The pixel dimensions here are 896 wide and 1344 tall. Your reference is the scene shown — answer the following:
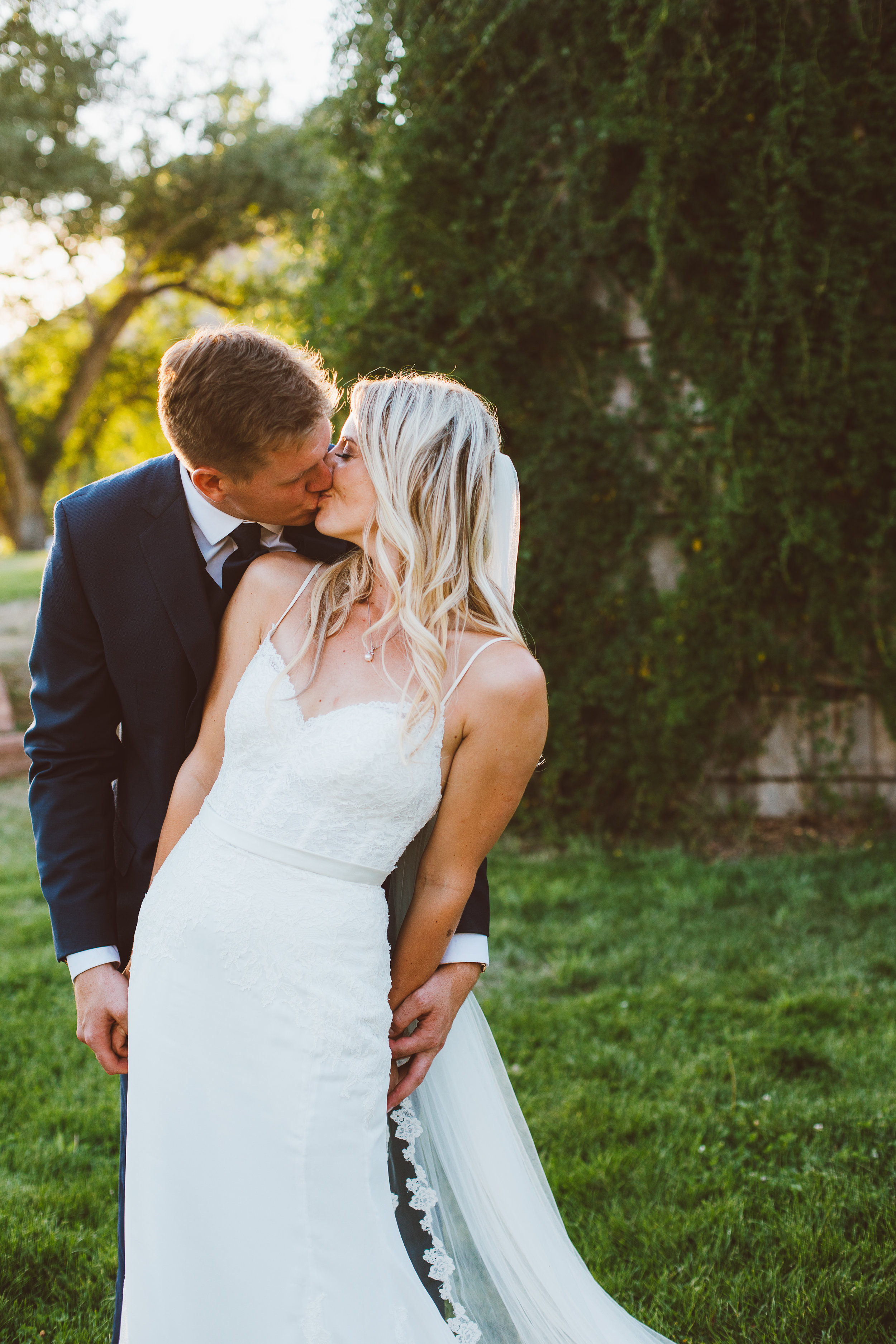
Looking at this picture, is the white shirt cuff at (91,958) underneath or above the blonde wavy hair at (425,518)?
underneath

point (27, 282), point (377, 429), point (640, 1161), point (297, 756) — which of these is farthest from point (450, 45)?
point (27, 282)

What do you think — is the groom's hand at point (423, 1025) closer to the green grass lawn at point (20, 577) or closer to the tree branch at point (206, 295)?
the green grass lawn at point (20, 577)

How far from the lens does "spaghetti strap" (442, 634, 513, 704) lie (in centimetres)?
172

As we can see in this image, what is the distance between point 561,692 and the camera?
540 cm

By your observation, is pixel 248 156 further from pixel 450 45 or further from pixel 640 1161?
pixel 640 1161

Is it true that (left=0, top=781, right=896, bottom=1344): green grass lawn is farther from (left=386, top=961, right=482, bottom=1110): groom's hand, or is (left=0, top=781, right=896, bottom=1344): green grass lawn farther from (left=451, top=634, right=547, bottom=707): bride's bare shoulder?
(left=451, top=634, right=547, bottom=707): bride's bare shoulder

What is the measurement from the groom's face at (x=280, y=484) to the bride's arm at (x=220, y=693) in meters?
0.12

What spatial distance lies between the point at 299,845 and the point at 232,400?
31.6 inches

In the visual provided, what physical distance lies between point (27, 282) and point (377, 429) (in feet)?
59.9

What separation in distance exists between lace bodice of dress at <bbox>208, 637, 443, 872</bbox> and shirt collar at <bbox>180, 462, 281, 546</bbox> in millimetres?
375

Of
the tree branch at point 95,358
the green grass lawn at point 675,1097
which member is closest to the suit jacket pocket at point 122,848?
the green grass lawn at point 675,1097

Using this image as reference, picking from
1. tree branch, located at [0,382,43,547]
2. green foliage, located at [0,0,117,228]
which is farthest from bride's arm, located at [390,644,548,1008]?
tree branch, located at [0,382,43,547]

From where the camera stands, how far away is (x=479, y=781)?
1.71 meters

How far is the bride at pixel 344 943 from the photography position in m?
1.57
